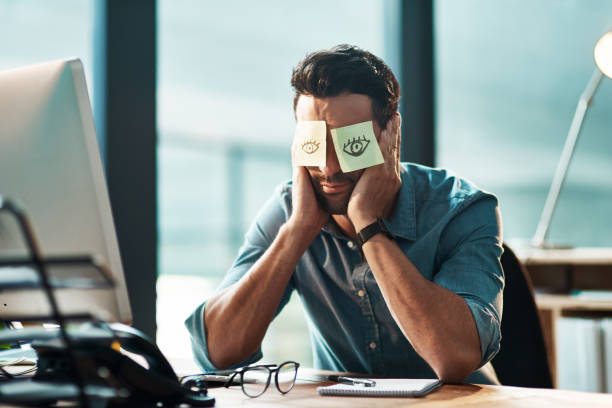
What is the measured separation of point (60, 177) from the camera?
77 cm

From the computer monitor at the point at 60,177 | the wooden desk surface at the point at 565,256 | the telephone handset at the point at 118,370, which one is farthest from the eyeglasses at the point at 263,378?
the wooden desk surface at the point at 565,256

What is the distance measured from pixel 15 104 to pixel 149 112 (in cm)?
86

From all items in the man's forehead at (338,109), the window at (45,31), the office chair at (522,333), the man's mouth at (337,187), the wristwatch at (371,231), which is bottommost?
the office chair at (522,333)

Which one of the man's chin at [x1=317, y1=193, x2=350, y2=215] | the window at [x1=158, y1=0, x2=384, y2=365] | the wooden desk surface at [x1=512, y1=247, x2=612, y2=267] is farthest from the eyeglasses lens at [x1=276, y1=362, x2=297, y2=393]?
the window at [x1=158, y1=0, x2=384, y2=365]

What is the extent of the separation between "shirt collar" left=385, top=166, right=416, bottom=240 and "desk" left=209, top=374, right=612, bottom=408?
1.45 ft

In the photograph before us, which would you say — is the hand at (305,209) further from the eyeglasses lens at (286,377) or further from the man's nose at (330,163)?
the eyeglasses lens at (286,377)

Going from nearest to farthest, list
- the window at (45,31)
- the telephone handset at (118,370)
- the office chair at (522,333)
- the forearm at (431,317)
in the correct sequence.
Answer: the telephone handset at (118,370) < the forearm at (431,317) < the office chair at (522,333) < the window at (45,31)

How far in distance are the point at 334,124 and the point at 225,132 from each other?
434 cm

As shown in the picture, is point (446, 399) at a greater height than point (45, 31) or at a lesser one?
lesser

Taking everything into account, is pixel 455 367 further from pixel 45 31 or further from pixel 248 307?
pixel 45 31

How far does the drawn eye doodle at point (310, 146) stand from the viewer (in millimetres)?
1230

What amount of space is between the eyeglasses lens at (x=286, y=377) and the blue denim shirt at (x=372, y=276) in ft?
0.80

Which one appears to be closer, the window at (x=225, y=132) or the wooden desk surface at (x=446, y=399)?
the wooden desk surface at (x=446, y=399)

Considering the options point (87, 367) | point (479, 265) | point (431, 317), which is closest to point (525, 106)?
point (479, 265)
